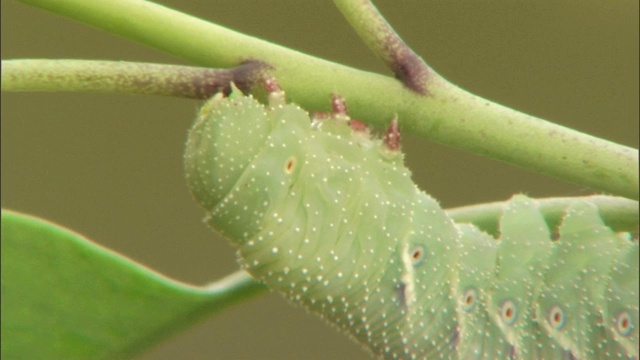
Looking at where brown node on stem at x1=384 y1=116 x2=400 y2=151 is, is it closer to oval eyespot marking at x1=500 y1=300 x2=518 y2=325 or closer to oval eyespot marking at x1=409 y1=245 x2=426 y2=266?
oval eyespot marking at x1=409 y1=245 x2=426 y2=266

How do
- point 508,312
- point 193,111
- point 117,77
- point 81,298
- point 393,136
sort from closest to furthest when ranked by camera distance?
point 117,77
point 393,136
point 81,298
point 508,312
point 193,111

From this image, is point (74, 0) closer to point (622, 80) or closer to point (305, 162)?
point (305, 162)

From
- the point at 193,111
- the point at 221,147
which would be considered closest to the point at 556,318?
the point at 221,147

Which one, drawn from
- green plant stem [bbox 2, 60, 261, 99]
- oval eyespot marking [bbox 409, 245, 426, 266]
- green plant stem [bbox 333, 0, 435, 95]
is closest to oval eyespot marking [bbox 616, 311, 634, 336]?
oval eyespot marking [bbox 409, 245, 426, 266]

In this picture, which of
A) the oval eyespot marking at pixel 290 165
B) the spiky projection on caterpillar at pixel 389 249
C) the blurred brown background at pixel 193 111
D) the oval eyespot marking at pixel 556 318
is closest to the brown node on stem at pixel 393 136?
the spiky projection on caterpillar at pixel 389 249

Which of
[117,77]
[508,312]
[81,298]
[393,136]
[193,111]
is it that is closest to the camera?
[117,77]

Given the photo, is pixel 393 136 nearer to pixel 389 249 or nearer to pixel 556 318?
pixel 389 249

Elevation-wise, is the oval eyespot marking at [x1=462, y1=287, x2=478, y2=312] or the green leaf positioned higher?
the oval eyespot marking at [x1=462, y1=287, x2=478, y2=312]
